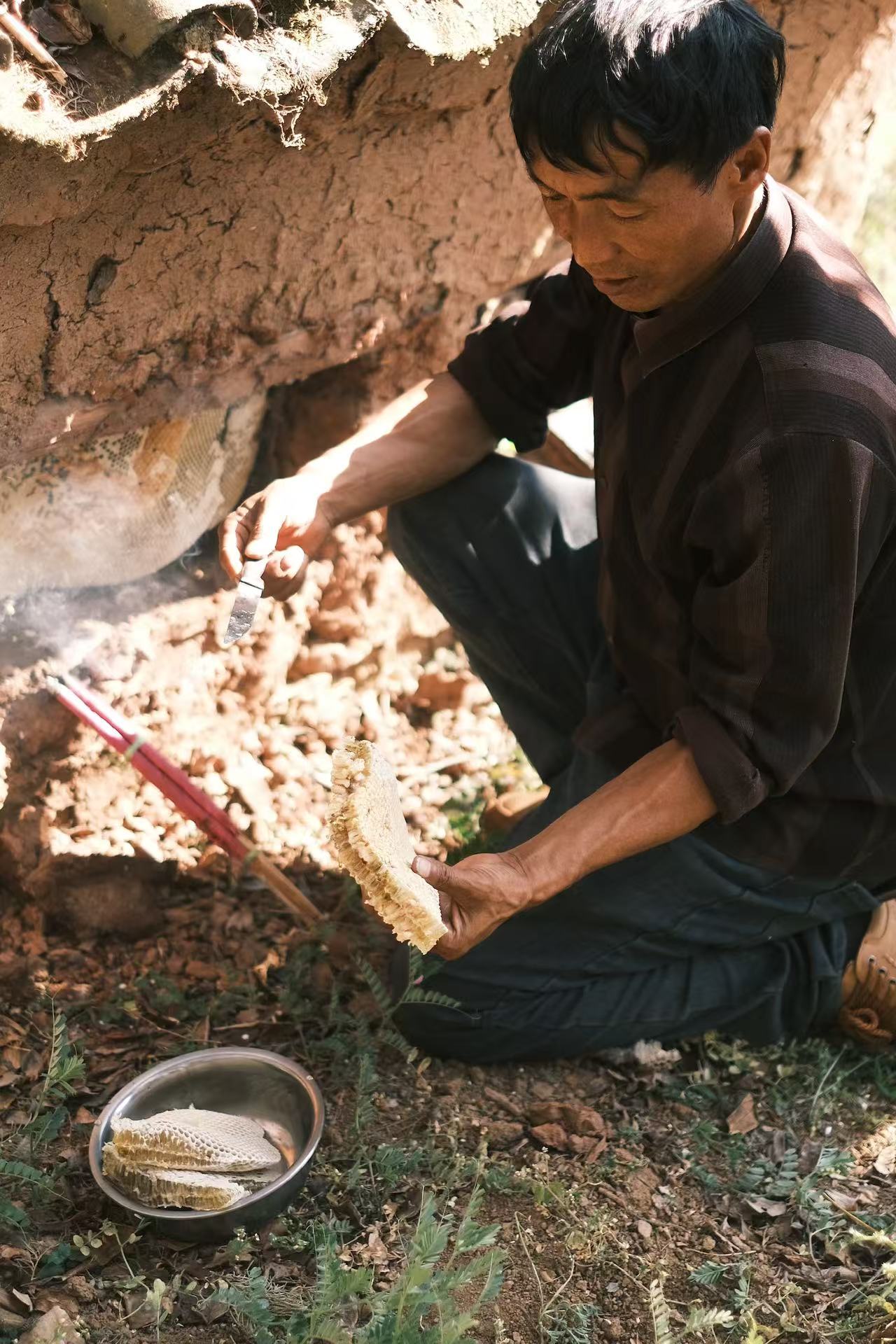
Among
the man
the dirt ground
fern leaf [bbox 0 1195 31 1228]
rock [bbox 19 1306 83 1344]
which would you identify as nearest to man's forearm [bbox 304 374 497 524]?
the man

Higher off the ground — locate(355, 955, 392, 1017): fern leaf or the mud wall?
the mud wall

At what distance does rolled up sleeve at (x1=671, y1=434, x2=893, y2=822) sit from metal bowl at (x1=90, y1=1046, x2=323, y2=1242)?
37.0 inches

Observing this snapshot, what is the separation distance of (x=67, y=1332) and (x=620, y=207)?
1814mm

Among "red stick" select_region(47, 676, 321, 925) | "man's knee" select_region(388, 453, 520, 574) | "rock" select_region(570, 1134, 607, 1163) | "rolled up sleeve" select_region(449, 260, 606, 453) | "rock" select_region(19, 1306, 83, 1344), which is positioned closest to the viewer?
"rock" select_region(19, 1306, 83, 1344)

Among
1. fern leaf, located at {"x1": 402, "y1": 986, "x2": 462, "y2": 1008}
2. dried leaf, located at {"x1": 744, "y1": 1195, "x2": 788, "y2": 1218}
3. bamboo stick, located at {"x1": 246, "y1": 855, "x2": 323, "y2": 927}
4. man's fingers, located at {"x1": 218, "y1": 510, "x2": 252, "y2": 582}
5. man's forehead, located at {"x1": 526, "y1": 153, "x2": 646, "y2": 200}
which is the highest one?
man's forehead, located at {"x1": 526, "y1": 153, "x2": 646, "y2": 200}

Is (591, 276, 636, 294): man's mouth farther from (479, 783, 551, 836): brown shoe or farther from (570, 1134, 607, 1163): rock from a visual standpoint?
(570, 1134, 607, 1163): rock

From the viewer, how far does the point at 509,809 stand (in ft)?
10.1

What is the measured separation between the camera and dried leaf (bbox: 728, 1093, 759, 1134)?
2.45 meters

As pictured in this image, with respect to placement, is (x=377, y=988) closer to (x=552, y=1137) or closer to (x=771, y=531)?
(x=552, y=1137)

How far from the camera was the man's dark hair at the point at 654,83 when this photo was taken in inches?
65.6

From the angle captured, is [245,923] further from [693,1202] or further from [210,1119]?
[693,1202]

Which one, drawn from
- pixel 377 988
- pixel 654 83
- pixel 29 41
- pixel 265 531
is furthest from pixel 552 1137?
pixel 29 41

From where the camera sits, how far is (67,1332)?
1.81 metres

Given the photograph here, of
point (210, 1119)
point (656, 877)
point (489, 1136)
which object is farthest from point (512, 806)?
point (210, 1119)
